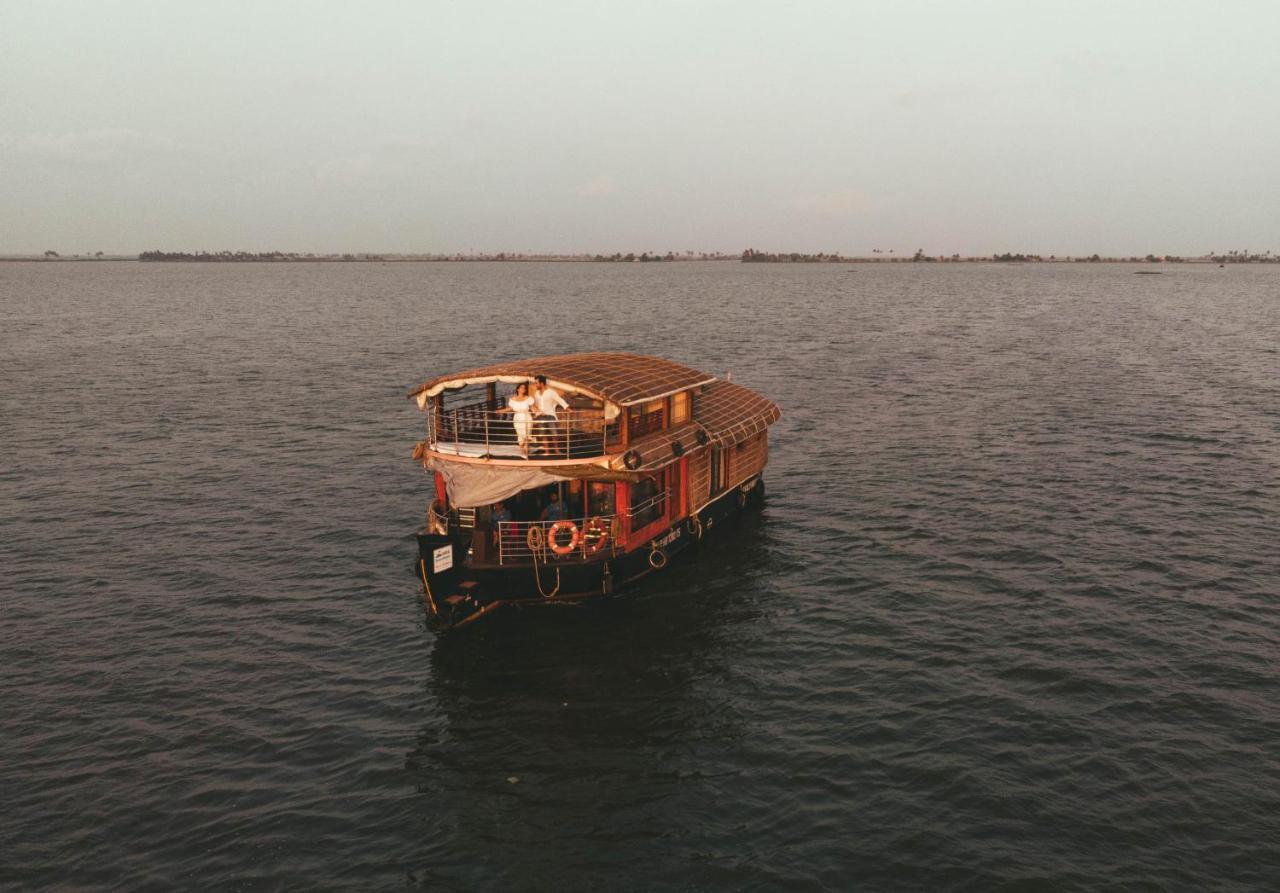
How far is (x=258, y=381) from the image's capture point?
7006 cm

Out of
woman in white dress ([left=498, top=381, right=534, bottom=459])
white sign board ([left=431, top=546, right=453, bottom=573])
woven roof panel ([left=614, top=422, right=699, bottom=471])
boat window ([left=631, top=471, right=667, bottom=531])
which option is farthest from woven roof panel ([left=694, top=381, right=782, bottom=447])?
white sign board ([left=431, top=546, right=453, bottom=573])

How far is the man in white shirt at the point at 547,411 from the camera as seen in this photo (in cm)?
2708

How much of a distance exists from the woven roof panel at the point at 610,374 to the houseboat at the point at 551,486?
0.08 metres

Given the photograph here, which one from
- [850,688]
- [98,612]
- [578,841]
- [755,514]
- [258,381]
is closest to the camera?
[578,841]

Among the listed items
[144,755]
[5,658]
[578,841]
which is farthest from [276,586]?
[578,841]

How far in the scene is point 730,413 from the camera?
35844mm

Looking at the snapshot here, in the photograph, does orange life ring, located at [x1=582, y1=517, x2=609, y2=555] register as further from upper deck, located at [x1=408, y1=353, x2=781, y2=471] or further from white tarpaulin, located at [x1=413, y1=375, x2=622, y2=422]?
white tarpaulin, located at [x1=413, y1=375, x2=622, y2=422]

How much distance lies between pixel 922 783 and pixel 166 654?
67.9ft

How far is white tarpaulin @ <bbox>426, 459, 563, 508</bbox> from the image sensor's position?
26391 millimetres

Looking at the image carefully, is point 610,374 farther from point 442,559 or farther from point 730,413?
point 442,559

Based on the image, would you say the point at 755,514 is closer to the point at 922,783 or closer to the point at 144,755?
the point at 922,783

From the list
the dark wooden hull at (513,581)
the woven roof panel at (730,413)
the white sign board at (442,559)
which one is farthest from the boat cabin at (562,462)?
the woven roof panel at (730,413)

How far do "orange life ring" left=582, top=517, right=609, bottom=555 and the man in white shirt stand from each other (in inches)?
90.7

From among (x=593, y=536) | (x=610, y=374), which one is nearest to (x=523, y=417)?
(x=610, y=374)
